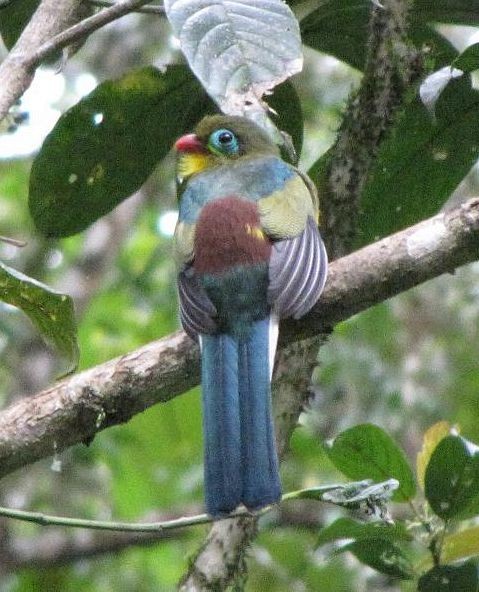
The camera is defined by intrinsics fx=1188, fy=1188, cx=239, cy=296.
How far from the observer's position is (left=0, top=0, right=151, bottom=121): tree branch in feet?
8.84

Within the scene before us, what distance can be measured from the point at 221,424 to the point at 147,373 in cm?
24

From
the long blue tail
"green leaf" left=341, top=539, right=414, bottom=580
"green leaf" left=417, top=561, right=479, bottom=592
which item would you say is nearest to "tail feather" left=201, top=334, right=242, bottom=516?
the long blue tail

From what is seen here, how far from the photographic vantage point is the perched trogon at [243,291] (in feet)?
9.04

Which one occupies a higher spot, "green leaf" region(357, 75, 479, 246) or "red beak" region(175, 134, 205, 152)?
"red beak" region(175, 134, 205, 152)

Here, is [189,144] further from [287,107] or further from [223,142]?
[287,107]

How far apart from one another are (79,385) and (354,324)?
4.24m

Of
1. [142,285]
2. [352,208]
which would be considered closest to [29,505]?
[142,285]

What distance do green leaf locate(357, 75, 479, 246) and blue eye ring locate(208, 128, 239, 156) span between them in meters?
0.53

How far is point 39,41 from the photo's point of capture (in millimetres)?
2855

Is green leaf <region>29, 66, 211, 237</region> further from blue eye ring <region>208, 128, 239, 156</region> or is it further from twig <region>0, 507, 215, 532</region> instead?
twig <region>0, 507, 215, 532</region>

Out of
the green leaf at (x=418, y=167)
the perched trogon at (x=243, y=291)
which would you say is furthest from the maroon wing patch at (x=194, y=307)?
the green leaf at (x=418, y=167)

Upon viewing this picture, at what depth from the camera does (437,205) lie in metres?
3.68

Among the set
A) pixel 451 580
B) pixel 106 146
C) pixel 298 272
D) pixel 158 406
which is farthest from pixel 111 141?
pixel 158 406

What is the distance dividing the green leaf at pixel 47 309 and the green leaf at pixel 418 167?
1162 mm
